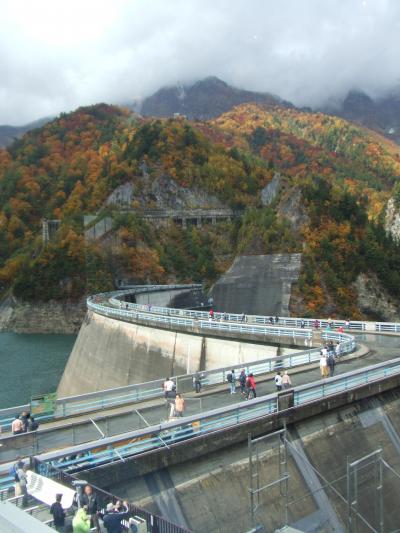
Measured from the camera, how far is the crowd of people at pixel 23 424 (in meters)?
16.3

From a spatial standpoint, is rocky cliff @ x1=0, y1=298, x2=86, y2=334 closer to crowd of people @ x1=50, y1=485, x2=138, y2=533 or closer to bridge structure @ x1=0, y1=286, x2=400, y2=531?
bridge structure @ x1=0, y1=286, x2=400, y2=531

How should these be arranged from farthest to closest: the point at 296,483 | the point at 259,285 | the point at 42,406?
the point at 259,285 → the point at 42,406 → the point at 296,483

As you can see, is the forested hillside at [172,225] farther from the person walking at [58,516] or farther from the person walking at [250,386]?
the person walking at [58,516]

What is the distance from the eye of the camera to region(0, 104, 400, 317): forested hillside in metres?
92.1

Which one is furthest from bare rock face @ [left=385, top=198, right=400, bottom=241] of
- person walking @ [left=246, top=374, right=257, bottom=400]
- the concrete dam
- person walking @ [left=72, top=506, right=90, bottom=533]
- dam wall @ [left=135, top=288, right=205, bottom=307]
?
person walking @ [left=72, top=506, right=90, bottom=533]

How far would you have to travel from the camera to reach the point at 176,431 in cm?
1565

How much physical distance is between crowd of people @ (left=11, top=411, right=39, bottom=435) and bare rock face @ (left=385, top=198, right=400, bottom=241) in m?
125

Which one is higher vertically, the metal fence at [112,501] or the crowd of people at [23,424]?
the metal fence at [112,501]

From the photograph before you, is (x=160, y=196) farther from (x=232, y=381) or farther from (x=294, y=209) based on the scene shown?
(x=232, y=381)

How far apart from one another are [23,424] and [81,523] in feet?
26.8

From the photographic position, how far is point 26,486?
11602mm

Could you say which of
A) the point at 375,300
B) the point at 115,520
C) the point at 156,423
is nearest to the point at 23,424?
the point at 156,423

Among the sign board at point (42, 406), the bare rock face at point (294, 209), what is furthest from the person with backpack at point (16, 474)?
the bare rock face at point (294, 209)

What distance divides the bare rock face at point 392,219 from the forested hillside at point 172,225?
3332 millimetres
